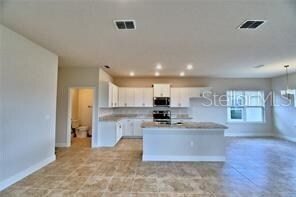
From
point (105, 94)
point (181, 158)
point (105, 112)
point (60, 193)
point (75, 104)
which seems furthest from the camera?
point (75, 104)

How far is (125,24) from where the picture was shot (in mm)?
2861

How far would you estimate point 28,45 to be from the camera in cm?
360

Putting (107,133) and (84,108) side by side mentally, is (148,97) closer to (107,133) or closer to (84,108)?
(107,133)

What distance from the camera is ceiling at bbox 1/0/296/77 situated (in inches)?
92.2

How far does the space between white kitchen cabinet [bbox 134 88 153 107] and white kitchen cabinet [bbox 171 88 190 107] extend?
965mm

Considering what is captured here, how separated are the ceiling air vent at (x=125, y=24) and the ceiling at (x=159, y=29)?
0.29 ft

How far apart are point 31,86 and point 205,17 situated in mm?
3598

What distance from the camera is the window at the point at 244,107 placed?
8.36 m

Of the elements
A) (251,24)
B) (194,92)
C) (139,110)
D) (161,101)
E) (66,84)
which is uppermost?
(251,24)

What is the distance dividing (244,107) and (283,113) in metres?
1.51

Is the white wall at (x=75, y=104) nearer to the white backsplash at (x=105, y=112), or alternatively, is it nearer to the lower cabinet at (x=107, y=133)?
the white backsplash at (x=105, y=112)

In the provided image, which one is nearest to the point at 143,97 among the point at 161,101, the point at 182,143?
the point at 161,101

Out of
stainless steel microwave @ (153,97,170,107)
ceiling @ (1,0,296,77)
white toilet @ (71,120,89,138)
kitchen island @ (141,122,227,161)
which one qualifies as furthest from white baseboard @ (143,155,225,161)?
white toilet @ (71,120,89,138)

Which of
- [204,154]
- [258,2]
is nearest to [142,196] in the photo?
[204,154]
